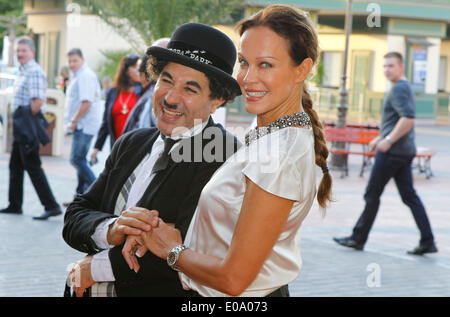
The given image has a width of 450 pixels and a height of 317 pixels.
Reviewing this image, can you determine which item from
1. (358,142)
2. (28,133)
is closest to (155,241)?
(28,133)

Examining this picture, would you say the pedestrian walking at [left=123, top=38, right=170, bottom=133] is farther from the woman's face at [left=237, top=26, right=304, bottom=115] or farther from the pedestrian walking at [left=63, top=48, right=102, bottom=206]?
the woman's face at [left=237, top=26, right=304, bottom=115]

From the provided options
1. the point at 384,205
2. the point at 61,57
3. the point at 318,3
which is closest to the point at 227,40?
the point at 384,205

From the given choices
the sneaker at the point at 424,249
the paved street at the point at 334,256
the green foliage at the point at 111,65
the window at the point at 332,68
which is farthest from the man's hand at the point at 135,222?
the window at the point at 332,68

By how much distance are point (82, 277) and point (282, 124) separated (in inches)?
37.3

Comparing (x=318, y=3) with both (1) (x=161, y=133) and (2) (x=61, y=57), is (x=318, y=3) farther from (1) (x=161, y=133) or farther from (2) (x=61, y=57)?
(1) (x=161, y=133)

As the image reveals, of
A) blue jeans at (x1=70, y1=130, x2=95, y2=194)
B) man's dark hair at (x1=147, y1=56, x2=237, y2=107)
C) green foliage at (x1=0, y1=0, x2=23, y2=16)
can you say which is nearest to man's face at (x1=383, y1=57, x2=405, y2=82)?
blue jeans at (x1=70, y1=130, x2=95, y2=194)

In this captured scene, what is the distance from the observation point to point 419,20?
3053cm

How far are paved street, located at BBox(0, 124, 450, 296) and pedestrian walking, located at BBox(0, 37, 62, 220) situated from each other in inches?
10.6

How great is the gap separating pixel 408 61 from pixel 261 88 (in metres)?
29.5

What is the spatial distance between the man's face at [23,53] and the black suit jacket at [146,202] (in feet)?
21.3

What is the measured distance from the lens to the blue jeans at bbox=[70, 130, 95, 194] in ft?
30.6

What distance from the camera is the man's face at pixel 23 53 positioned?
351 inches

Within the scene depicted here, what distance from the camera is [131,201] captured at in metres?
2.70

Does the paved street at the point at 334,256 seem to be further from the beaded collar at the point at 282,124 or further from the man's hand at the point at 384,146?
the beaded collar at the point at 282,124
